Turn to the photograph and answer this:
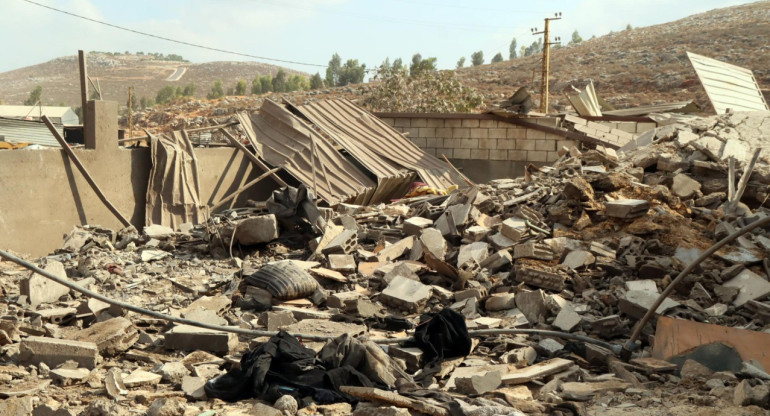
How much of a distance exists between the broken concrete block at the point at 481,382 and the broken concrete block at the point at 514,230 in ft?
12.1

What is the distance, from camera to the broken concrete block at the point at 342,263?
8375 millimetres

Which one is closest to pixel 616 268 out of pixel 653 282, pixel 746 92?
pixel 653 282

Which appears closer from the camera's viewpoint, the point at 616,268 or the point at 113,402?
the point at 113,402

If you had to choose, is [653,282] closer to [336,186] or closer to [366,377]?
[366,377]

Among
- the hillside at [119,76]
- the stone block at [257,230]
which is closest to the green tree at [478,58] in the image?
the hillside at [119,76]

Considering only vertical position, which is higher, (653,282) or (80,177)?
(80,177)

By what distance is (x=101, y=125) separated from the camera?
10.4 meters

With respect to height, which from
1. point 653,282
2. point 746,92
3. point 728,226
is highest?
point 746,92

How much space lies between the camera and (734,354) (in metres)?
5.41

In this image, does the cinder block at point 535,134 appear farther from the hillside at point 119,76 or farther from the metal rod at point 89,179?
the hillside at point 119,76

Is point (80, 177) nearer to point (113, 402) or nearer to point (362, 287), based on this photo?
point (362, 287)

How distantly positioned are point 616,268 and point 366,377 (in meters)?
3.83

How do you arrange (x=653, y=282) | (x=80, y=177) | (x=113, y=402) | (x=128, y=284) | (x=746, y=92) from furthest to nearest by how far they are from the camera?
(x=746, y=92)
(x=80, y=177)
(x=128, y=284)
(x=653, y=282)
(x=113, y=402)

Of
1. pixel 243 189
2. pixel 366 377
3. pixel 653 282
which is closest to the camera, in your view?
pixel 366 377
